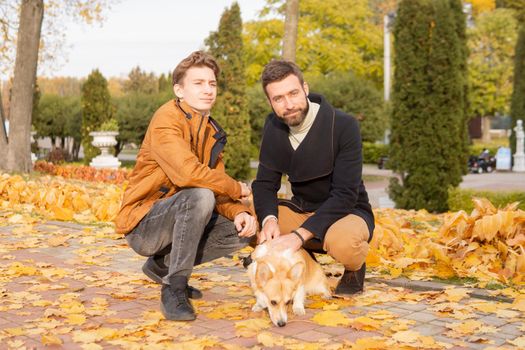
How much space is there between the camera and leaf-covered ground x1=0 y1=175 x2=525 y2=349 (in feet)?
12.2

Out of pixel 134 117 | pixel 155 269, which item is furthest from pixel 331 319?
pixel 134 117

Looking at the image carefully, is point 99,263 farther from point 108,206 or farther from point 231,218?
point 108,206

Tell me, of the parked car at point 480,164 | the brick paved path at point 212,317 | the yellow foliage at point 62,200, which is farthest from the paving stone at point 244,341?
the parked car at point 480,164

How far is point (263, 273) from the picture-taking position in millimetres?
3961

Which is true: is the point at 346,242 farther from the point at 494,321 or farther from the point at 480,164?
the point at 480,164

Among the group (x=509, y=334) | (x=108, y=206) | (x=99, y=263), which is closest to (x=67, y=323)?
(x=99, y=263)

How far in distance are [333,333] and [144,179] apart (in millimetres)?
1664

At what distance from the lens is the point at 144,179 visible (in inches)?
175

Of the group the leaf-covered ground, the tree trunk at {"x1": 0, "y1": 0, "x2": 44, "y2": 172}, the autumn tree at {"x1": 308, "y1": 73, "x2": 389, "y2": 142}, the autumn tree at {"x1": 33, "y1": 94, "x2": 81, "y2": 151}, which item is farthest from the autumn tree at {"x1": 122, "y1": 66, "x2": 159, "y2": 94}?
the leaf-covered ground

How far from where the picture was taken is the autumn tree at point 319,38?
35.3 m

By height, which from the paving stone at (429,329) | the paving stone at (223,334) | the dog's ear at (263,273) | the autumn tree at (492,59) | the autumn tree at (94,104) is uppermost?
the autumn tree at (492,59)

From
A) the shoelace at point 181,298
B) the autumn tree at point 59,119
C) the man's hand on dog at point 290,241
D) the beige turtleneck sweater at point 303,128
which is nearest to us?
the man's hand on dog at point 290,241

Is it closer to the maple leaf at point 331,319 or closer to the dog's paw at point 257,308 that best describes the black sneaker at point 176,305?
the dog's paw at point 257,308

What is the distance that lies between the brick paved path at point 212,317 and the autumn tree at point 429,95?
708 centimetres
